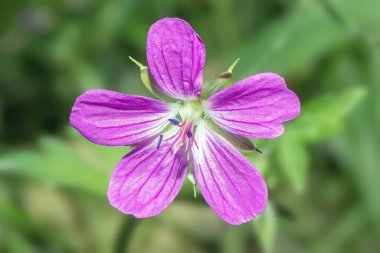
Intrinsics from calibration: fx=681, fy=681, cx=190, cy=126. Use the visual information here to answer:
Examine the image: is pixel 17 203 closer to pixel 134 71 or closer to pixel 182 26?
pixel 134 71

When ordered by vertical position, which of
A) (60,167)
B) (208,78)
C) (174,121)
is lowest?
(60,167)

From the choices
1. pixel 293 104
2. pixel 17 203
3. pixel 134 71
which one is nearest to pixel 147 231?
pixel 17 203

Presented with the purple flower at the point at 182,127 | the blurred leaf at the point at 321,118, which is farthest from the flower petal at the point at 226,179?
the blurred leaf at the point at 321,118

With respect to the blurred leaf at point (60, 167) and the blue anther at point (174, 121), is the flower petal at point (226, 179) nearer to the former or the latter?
the blue anther at point (174, 121)

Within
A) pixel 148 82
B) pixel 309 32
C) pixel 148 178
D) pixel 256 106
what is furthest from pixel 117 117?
pixel 309 32

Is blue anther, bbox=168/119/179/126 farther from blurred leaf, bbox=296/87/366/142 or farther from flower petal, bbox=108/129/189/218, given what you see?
blurred leaf, bbox=296/87/366/142

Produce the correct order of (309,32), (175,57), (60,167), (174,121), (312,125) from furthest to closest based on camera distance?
1. (309,32)
2. (60,167)
3. (312,125)
4. (174,121)
5. (175,57)

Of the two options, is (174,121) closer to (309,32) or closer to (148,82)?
(148,82)

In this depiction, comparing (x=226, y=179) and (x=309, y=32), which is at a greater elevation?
(x=309, y=32)
